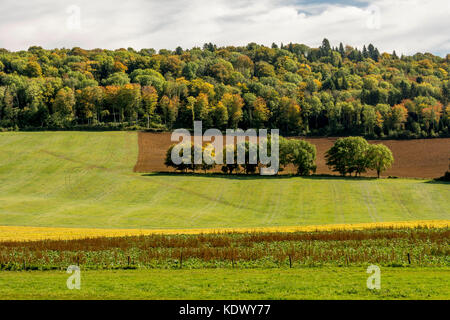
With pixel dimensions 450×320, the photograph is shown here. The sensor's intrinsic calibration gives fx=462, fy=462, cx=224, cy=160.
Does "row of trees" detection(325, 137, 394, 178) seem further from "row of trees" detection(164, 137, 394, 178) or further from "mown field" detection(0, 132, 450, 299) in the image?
"mown field" detection(0, 132, 450, 299)

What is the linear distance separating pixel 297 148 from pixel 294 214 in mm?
43182

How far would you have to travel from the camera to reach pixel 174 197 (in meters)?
95.2

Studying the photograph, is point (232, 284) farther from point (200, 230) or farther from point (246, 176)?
point (246, 176)

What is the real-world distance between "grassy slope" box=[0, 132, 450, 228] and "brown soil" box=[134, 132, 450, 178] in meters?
6.44

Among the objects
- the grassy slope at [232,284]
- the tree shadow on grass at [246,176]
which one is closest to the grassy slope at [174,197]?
the tree shadow on grass at [246,176]

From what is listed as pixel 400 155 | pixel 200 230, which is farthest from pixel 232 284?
pixel 400 155

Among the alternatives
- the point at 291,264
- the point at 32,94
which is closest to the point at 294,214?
the point at 291,264

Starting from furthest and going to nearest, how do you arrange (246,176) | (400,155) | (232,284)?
1. (400,155)
2. (246,176)
3. (232,284)

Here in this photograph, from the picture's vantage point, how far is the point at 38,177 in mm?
110750

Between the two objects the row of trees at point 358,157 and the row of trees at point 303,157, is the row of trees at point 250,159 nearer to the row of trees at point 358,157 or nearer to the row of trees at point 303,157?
the row of trees at point 303,157

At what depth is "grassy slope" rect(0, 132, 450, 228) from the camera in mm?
76438

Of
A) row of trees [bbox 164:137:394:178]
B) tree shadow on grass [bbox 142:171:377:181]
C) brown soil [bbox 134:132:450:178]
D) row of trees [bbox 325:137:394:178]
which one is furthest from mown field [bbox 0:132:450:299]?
row of trees [bbox 325:137:394:178]

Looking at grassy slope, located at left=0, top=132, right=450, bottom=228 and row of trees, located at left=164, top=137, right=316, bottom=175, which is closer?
grassy slope, located at left=0, top=132, right=450, bottom=228

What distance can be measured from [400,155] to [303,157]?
38.9 metres
